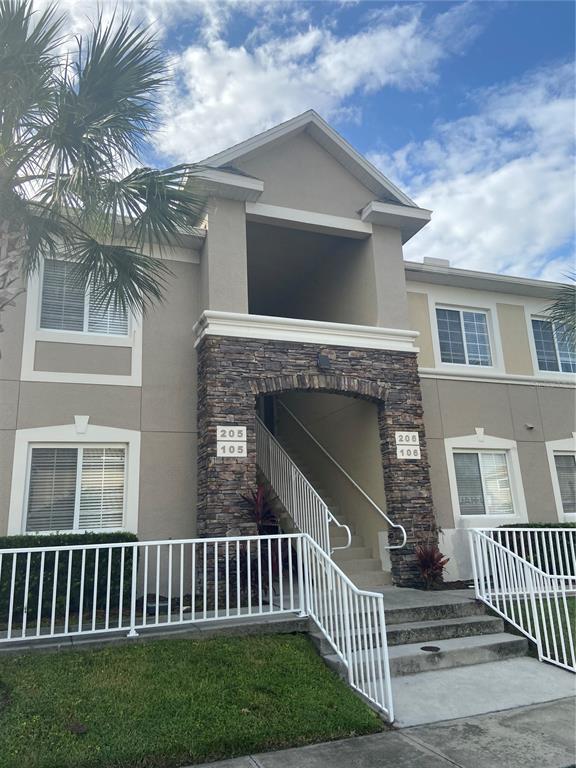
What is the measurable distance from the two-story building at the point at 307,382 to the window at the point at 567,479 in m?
0.05

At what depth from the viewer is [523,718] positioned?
5.46 meters

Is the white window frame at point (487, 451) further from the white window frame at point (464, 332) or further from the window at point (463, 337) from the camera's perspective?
the window at point (463, 337)

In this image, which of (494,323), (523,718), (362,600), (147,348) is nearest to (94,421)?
(147,348)

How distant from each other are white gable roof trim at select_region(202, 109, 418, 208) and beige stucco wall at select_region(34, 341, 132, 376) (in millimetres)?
4728

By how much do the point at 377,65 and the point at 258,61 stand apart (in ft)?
7.21

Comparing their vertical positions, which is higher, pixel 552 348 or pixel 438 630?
pixel 552 348

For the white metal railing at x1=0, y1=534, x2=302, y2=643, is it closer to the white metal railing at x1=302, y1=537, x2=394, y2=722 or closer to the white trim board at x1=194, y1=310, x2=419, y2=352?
the white metal railing at x1=302, y1=537, x2=394, y2=722

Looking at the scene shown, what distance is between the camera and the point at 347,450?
12148 mm

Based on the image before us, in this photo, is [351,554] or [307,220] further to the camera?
[307,220]

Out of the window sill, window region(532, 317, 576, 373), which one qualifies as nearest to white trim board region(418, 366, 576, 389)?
window region(532, 317, 576, 373)

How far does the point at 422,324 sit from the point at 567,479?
16.7ft

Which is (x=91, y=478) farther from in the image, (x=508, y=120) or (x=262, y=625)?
(x=508, y=120)

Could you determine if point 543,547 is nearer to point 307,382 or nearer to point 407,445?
point 407,445

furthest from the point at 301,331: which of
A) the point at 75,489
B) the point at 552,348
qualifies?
the point at 552,348
